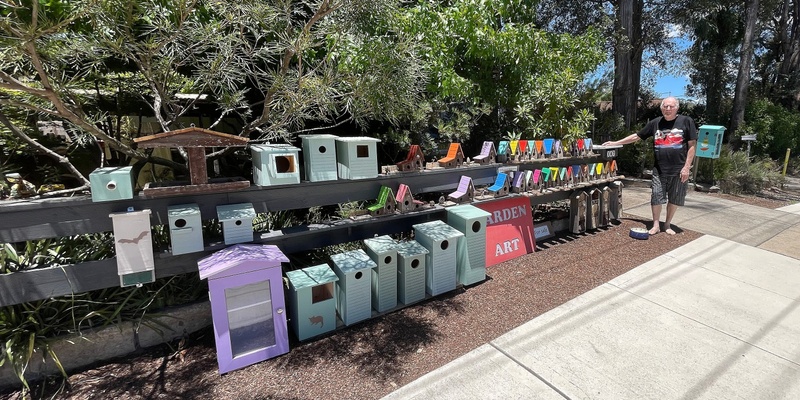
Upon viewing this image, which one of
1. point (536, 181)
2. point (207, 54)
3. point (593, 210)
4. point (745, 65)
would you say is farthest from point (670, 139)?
point (745, 65)

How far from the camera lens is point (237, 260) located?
2332mm

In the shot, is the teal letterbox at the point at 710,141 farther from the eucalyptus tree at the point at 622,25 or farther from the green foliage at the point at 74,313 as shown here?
the green foliage at the point at 74,313

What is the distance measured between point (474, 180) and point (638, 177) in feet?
27.9

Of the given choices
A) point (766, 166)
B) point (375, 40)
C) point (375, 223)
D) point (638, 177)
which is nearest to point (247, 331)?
point (375, 223)

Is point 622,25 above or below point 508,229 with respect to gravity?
above

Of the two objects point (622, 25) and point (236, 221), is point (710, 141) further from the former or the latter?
point (236, 221)

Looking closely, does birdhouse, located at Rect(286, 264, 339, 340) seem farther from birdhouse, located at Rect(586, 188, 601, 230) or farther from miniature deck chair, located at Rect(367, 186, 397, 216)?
birdhouse, located at Rect(586, 188, 601, 230)

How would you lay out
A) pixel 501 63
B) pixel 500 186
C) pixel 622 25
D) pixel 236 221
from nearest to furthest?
pixel 236 221, pixel 500 186, pixel 501 63, pixel 622 25

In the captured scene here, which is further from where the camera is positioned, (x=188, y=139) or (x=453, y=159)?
(x=453, y=159)

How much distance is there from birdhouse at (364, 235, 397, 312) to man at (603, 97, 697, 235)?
4123 millimetres

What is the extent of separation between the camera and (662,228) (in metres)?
5.27

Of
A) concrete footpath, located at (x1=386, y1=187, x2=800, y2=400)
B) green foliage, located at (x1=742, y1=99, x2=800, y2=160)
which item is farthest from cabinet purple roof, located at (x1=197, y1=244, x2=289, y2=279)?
green foliage, located at (x1=742, y1=99, x2=800, y2=160)

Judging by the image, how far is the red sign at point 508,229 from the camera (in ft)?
13.6

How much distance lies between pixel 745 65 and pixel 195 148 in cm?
1530
